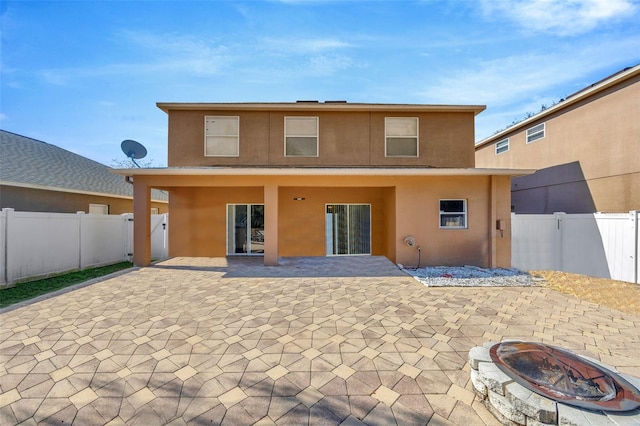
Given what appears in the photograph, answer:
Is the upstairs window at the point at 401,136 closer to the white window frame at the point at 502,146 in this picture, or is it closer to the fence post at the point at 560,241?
the fence post at the point at 560,241

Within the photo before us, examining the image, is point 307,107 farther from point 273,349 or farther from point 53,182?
point 53,182

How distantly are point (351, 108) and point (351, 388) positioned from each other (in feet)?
32.7

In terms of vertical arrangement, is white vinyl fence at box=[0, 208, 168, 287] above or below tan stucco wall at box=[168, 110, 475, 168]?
below

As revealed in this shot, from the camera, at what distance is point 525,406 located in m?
2.17

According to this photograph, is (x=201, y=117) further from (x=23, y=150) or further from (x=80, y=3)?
(x=23, y=150)

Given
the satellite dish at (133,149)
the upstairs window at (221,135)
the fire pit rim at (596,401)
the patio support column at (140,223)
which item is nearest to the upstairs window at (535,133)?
the fire pit rim at (596,401)

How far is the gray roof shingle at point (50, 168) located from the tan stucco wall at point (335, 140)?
326cm

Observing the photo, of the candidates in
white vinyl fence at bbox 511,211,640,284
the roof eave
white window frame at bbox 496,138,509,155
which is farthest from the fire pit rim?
white window frame at bbox 496,138,509,155

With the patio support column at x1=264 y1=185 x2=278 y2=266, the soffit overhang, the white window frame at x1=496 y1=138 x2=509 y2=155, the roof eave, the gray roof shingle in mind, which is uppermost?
the roof eave

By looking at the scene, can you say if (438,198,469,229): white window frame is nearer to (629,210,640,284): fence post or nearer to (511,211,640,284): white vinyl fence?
(511,211,640,284): white vinyl fence

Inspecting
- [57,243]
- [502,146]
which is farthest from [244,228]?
[502,146]

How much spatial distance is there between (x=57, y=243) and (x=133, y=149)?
651 centimetres

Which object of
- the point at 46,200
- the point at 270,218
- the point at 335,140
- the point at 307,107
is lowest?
the point at 270,218

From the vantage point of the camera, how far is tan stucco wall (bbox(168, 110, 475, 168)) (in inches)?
421
